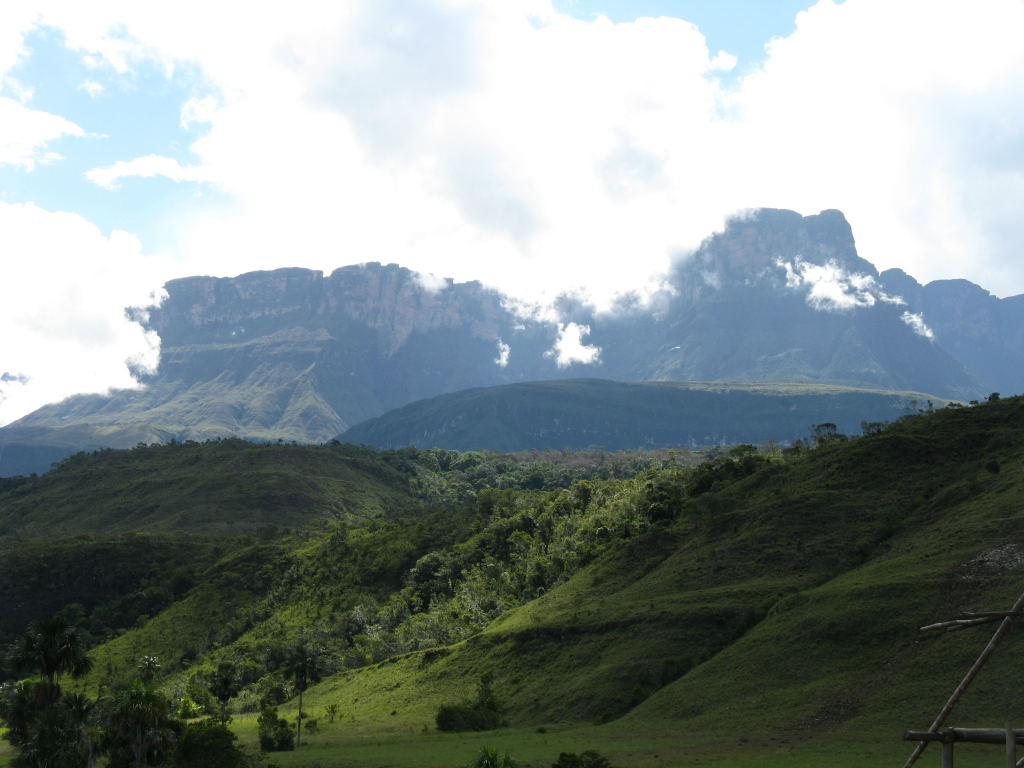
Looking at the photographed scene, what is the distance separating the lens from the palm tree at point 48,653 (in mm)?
70688

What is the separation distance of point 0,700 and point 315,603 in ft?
239

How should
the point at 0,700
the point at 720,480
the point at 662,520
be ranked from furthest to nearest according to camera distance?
1. the point at 720,480
2. the point at 662,520
3. the point at 0,700

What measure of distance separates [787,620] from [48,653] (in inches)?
2665

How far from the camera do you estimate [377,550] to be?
187000 millimetres

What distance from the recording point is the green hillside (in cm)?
7625

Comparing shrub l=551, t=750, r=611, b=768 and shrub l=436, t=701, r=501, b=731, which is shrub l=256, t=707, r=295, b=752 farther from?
shrub l=551, t=750, r=611, b=768

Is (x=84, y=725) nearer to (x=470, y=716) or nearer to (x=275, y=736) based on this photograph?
(x=275, y=736)

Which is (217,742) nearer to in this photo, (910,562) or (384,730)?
(384,730)

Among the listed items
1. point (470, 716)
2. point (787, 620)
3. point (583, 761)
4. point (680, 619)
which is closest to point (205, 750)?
point (583, 761)

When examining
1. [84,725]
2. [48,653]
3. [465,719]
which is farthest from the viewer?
[465,719]

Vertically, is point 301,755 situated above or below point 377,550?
below

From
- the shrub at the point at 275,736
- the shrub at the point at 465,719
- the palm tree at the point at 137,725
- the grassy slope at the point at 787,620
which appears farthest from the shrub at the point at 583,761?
the shrub at the point at 275,736

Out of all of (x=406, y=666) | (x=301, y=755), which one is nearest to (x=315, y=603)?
(x=406, y=666)

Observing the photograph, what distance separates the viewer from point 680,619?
101m
